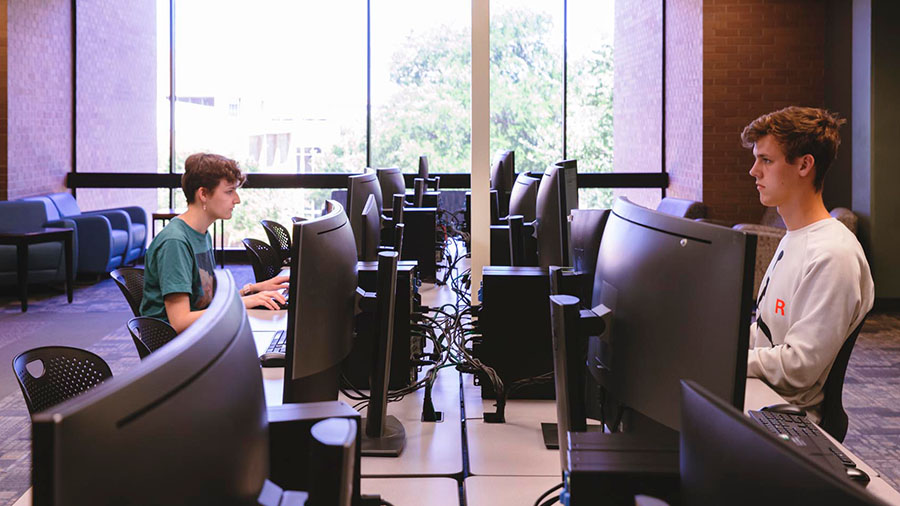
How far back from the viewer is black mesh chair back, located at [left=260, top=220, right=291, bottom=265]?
4.34 m

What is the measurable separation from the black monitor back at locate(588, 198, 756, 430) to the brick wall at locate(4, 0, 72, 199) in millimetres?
8069

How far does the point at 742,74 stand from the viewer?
812cm

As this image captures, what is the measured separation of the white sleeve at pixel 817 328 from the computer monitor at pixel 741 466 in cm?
130

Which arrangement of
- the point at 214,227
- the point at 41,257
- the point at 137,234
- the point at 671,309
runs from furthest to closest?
the point at 214,227 < the point at 137,234 < the point at 41,257 < the point at 671,309

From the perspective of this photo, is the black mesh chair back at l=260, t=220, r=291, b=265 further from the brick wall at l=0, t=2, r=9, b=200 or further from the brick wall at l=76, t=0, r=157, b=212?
the brick wall at l=76, t=0, r=157, b=212

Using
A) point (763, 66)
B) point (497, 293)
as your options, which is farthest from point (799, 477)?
point (763, 66)

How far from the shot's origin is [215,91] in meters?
9.70

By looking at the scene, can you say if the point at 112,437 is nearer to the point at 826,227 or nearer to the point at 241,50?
the point at 826,227

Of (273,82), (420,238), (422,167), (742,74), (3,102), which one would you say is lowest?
(420,238)

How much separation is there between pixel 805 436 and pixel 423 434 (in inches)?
33.6

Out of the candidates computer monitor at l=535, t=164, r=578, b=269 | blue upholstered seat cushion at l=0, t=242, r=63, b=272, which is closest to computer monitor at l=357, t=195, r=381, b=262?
computer monitor at l=535, t=164, r=578, b=269

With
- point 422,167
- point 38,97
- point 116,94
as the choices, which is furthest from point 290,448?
point 116,94

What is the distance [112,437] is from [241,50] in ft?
31.7

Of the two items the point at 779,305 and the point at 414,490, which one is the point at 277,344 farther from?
the point at 779,305
